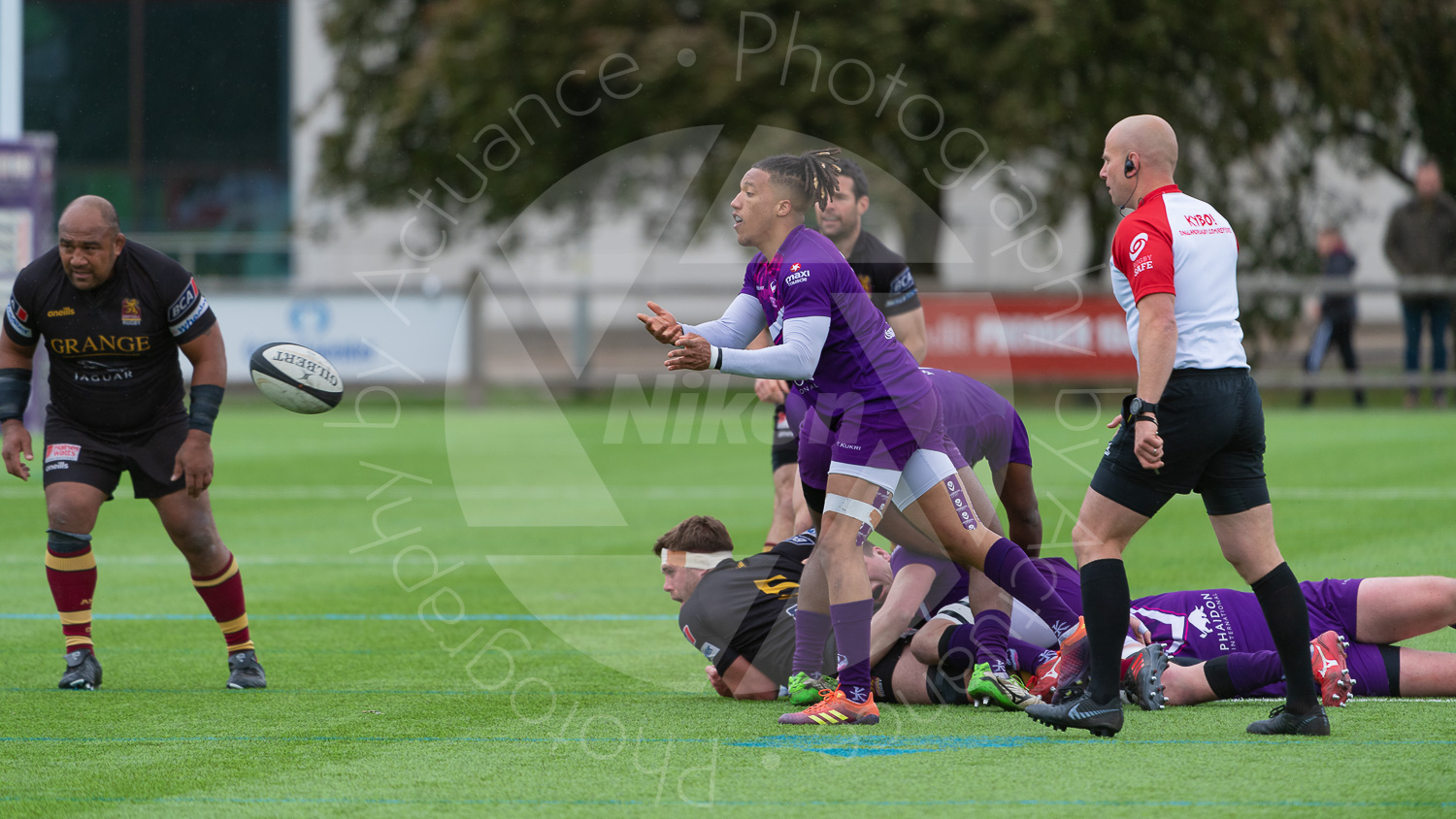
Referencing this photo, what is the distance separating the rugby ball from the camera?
6574 mm

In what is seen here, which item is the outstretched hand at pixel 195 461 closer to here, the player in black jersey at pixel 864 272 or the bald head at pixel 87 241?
the bald head at pixel 87 241

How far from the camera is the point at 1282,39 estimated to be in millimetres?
22500

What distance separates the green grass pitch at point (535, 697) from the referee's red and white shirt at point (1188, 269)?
4.25 ft

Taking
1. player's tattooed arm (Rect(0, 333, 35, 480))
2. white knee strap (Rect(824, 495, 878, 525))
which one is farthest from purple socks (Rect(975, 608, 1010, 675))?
player's tattooed arm (Rect(0, 333, 35, 480))

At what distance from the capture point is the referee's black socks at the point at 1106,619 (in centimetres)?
507

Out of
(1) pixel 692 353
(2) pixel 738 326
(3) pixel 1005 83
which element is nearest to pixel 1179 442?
(1) pixel 692 353

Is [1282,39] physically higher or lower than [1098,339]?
higher

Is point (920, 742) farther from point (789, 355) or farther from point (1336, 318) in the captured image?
point (1336, 318)

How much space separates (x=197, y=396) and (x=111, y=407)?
373 millimetres

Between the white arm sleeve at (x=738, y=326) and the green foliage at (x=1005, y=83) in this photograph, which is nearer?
the white arm sleeve at (x=738, y=326)

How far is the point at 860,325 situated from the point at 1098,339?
669 inches

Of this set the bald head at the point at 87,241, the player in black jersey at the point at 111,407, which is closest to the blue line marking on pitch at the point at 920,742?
the player in black jersey at the point at 111,407

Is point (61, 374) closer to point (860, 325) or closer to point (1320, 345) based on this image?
point (860, 325)

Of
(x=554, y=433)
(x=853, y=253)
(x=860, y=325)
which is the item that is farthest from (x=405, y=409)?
(x=860, y=325)
